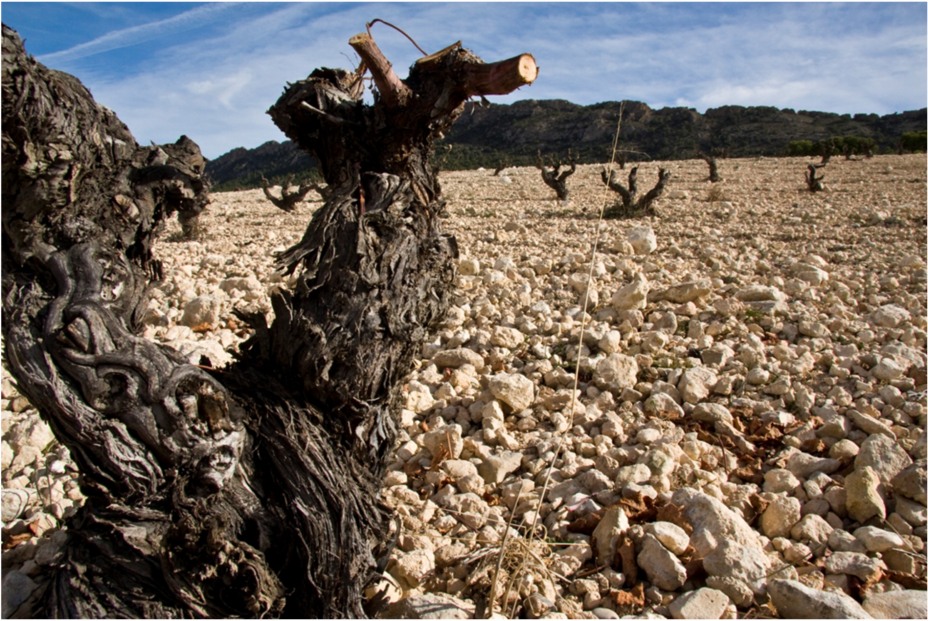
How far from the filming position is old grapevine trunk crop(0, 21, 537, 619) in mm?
1556

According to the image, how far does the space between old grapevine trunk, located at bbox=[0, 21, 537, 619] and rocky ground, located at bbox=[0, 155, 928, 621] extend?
0.54m

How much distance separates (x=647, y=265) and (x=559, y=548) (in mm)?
3926

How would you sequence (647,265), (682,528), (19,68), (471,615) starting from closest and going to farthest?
(19,68), (471,615), (682,528), (647,265)

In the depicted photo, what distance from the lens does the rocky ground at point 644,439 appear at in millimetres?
2129

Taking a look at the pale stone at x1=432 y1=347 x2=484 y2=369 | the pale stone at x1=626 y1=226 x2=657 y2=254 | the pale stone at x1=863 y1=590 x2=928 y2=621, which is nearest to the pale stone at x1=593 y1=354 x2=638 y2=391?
the pale stone at x1=432 y1=347 x2=484 y2=369

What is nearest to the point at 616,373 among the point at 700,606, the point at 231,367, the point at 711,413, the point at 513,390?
the point at 711,413

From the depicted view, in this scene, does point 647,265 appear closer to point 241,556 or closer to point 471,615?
point 471,615

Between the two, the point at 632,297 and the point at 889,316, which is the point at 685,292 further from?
the point at 889,316

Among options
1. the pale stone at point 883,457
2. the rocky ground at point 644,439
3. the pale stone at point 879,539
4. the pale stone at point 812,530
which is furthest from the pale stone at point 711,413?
the pale stone at point 879,539

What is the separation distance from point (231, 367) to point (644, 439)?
85.9 inches

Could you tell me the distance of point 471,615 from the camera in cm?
200

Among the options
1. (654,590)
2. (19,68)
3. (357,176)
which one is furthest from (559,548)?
(19,68)

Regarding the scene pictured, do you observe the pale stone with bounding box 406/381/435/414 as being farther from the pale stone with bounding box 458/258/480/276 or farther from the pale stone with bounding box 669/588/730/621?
the pale stone with bounding box 458/258/480/276

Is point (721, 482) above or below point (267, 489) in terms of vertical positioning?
below
